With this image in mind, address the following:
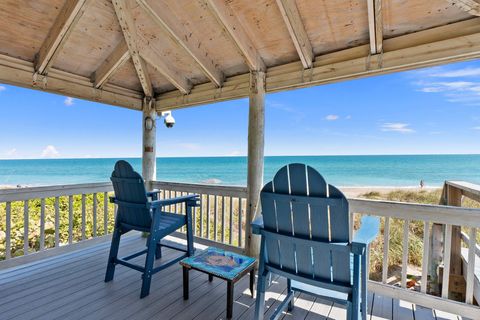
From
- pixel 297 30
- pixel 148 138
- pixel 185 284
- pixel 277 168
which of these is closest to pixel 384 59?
pixel 297 30

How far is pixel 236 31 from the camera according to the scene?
7.59ft

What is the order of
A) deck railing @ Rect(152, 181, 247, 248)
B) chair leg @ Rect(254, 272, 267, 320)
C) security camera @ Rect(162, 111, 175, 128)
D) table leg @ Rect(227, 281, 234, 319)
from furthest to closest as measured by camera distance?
1. security camera @ Rect(162, 111, 175, 128)
2. deck railing @ Rect(152, 181, 247, 248)
3. table leg @ Rect(227, 281, 234, 319)
4. chair leg @ Rect(254, 272, 267, 320)

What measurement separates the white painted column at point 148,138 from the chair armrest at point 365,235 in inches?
126

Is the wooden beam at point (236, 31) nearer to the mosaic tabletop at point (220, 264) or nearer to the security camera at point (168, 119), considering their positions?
the security camera at point (168, 119)

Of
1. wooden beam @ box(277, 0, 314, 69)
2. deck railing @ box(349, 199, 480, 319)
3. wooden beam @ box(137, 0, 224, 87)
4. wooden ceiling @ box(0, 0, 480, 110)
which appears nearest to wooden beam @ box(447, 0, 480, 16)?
wooden ceiling @ box(0, 0, 480, 110)

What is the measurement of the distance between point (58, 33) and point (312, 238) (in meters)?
3.01

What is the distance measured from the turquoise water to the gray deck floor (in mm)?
16333

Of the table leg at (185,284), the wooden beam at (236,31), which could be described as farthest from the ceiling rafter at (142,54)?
the table leg at (185,284)

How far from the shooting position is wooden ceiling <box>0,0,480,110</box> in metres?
1.96

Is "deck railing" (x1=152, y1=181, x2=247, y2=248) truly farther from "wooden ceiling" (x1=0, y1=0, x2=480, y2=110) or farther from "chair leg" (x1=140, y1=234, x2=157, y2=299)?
"wooden ceiling" (x1=0, y1=0, x2=480, y2=110)

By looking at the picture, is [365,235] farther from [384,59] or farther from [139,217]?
[139,217]

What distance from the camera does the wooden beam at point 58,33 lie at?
85.3 inches

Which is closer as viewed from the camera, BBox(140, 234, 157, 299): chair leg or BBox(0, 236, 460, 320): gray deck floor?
BBox(0, 236, 460, 320): gray deck floor

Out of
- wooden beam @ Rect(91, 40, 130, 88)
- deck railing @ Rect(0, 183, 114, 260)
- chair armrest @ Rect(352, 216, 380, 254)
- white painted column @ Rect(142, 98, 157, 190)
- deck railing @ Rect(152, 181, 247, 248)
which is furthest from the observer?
white painted column @ Rect(142, 98, 157, 190)
